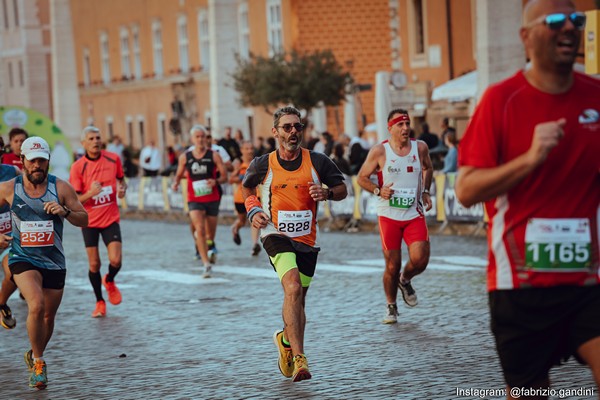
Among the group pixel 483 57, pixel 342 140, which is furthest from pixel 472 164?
pixel 342 140

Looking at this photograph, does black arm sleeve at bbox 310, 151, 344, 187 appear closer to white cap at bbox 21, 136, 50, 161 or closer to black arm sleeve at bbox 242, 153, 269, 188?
black arm sleeve at bbox 242, 153, 269, 188

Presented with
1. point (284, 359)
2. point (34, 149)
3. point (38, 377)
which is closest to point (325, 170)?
point (284, 359)

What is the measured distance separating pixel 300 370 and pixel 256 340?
2821 millimetres

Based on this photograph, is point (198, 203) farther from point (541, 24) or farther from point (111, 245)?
point (541, 24)

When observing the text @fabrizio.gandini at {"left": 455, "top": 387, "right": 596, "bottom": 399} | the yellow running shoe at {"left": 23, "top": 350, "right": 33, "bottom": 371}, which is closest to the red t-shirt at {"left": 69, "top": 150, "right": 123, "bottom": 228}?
the yellow running shoe at {"left": 23, "top": 350, "right": 33, "bottom": 371}

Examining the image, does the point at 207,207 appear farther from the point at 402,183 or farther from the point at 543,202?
the point at 543,202

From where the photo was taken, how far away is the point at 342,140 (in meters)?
30.8

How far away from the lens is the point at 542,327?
579 centimetres

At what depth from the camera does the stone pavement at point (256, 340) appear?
9875 mm

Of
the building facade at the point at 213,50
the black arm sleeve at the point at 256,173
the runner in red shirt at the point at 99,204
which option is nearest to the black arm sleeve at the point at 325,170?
the black arm sleeve at the point at 256,173

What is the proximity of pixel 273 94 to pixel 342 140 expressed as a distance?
12425 millimetres

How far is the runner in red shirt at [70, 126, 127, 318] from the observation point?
1532 centimetres

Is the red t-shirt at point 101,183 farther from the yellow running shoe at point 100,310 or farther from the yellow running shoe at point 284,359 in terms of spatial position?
the yellow running shoe at point 284,359

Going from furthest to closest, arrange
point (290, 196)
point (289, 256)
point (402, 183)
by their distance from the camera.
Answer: point (402, 183) < point (290, 196) < point (289, 256)
